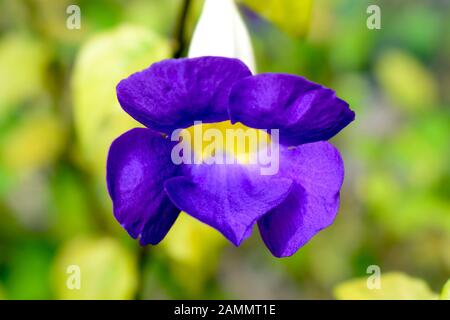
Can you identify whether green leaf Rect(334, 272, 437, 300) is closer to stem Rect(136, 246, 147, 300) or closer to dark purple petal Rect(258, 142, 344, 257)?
dark purple petal Rect(258, 142, 344, 257)

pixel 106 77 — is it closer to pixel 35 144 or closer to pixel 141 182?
pixel 141 182

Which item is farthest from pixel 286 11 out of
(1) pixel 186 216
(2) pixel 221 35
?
(1) pixel 186 216

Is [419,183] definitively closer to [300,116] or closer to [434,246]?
[434,246]
